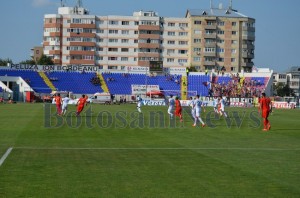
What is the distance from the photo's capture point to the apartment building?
425 ft

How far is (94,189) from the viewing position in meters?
10.9

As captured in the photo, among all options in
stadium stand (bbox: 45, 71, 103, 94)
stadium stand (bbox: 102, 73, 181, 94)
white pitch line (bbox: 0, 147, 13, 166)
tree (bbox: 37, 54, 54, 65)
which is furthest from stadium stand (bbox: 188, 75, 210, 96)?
white pitch line (bbox: 0, 147, 13, 166)

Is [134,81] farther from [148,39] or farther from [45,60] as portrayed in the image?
[45,60]

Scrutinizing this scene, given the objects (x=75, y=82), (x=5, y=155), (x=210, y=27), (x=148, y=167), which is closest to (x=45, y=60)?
(x=75, y=82)

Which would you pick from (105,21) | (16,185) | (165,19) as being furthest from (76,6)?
(16,185)

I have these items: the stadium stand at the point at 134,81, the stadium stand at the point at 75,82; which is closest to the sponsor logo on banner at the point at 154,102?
the stadium stand at the point at 134,81

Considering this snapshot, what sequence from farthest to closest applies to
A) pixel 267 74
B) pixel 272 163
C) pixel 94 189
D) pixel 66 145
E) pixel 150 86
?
1. pixel 267 74
2. pixel 150 86
3. pixel 66 145
4. pixel 272 163
5. pixel 94 189

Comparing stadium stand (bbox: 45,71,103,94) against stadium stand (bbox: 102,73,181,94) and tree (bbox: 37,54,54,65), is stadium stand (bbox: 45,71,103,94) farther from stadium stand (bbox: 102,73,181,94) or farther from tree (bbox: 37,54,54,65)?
tree (bbox: 37,54,54,65)

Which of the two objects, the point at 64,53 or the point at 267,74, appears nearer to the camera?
the point at 267,74

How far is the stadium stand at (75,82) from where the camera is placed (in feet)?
323

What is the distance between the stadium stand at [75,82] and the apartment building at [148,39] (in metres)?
26.0

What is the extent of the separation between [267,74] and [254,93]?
7.70 meters

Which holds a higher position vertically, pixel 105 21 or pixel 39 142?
pixel 105 21

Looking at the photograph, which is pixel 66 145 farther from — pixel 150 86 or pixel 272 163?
pixel 150 86
